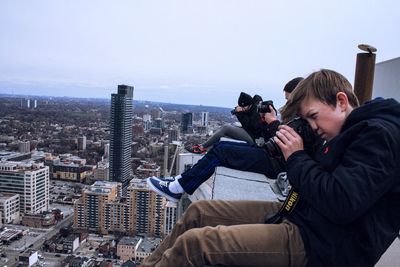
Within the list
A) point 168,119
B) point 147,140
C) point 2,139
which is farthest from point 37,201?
point 168,119

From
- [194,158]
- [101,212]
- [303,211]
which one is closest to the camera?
[303,211]

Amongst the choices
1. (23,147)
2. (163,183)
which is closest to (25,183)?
(23,147)

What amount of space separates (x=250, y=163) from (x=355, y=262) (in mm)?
1190

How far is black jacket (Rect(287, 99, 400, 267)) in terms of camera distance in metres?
0.83

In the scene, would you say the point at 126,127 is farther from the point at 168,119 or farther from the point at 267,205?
the point at 267,205

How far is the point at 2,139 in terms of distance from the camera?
83.8ft

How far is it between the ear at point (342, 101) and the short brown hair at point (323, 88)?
0.4 inches

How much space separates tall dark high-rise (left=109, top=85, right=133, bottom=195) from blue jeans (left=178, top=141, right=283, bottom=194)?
646 inches

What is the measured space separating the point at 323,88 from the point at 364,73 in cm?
144

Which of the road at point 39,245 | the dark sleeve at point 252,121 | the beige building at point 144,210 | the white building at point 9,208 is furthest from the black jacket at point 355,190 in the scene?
the white building at point 9,208

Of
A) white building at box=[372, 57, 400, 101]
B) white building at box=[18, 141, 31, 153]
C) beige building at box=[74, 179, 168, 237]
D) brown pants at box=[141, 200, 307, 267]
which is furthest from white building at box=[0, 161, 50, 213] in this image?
brown pants at box=[141, 200, 307, 267]

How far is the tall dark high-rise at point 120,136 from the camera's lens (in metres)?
19.2

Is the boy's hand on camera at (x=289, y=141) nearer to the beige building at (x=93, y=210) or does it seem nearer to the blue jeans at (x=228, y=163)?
the blue jeans at (x=228, y=163)

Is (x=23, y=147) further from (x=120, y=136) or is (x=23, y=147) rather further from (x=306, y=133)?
(x=306, y=133)
